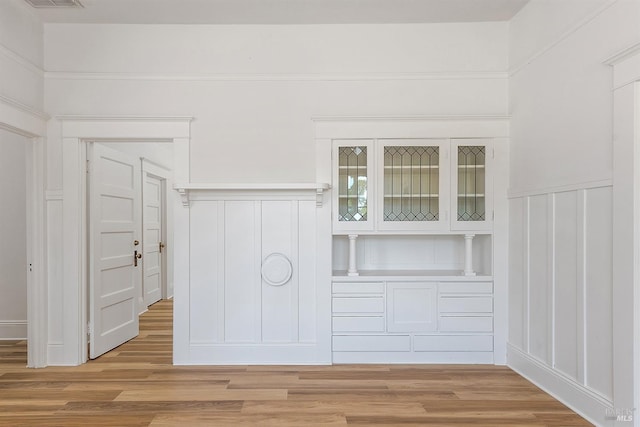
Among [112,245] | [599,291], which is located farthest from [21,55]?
[599,291]

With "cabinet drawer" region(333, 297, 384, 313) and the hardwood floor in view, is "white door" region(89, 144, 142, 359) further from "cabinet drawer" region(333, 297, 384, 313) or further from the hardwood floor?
"cabinet drawer" region(333, 297, 384, 313)

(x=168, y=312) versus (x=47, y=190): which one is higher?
(x=47, y=190)

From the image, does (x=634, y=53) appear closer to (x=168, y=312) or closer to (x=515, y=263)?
A: (x=515, y=263)

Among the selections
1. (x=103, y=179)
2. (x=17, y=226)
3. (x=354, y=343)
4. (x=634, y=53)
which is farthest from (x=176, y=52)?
(x=634, y=53)

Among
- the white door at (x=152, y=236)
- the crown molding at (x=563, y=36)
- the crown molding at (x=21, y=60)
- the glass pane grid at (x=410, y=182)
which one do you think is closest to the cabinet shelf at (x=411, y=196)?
the glass pane grid at (x=410, y=182)

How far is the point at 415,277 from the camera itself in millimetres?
3938

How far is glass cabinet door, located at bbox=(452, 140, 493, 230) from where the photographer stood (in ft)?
12.9

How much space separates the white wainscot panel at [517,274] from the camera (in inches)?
145

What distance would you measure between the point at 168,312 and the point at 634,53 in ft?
19.6

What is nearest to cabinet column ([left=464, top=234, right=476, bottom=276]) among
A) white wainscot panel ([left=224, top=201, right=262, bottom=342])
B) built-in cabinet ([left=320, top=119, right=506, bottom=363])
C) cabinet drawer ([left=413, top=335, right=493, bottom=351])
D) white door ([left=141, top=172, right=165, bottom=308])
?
built-in cabinet ([left=320, top=119, right=506, bottom=363])

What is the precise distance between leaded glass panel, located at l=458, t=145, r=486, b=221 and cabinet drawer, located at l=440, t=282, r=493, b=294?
0.58 meters

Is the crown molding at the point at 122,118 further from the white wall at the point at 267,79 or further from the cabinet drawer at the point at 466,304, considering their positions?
the cabinet drawer at the point at 466,304

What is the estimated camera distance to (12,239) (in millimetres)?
4836

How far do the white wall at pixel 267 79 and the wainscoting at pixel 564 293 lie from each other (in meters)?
1.21
